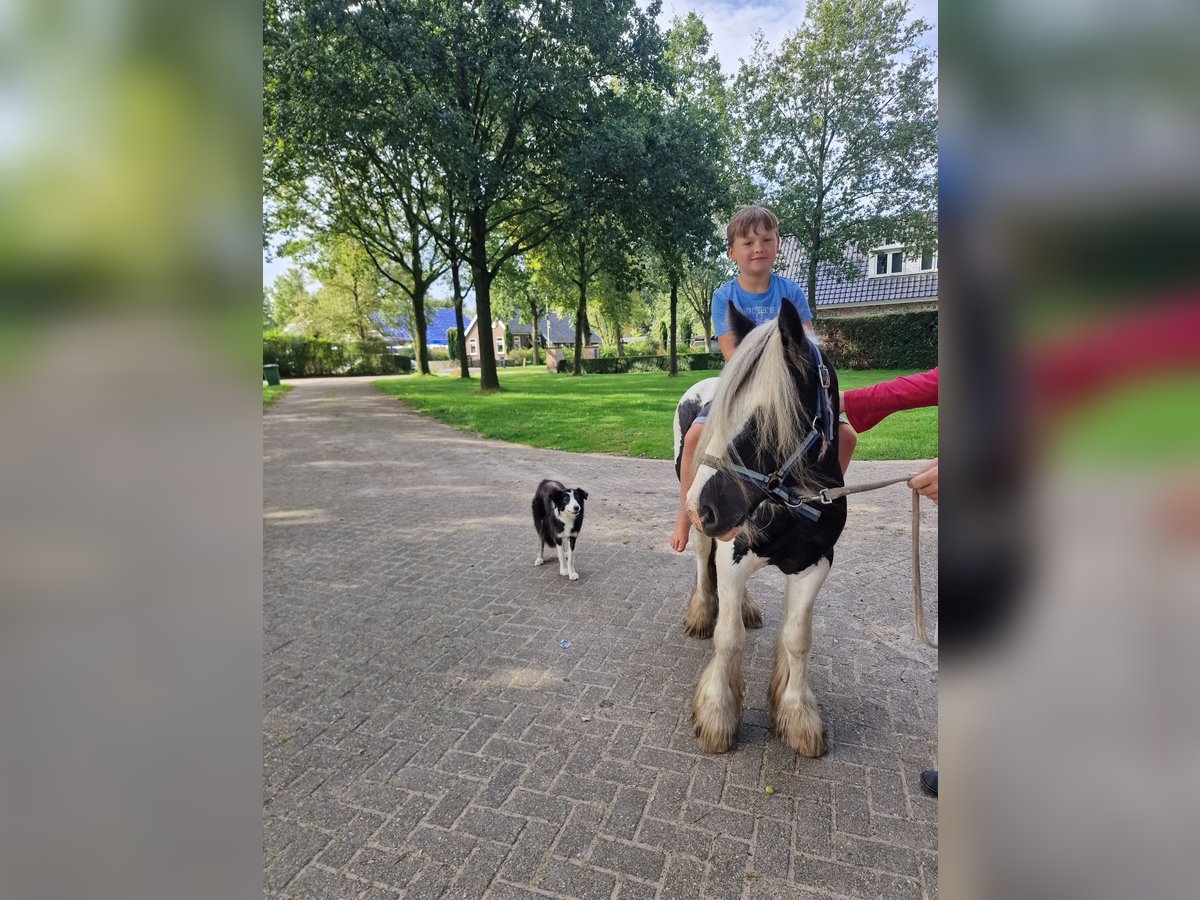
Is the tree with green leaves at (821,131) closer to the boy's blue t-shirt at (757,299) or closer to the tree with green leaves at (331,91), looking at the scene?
the boy's blue t-shirt at (757,299)

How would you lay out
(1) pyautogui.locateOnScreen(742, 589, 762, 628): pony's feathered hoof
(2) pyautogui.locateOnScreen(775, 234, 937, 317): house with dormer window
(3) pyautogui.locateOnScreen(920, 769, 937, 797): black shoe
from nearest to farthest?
1. (2) pyautogui.locateOnScreen(775, 234, 937, 317): house with dormer window
2. (3) pyautogui.locateOnScreen(920, 769, 937, 797): black shoe
3. (1) pyautogui.locateOnScreen(742, 589, 762, 628): pony's feathered hoof

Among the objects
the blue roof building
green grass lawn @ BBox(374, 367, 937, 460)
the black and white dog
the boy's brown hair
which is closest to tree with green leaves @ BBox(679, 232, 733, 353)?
green grass lawn @ BBox(374, 367, 937, 460)

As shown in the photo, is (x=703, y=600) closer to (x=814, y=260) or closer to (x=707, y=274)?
(x=814, y=260)

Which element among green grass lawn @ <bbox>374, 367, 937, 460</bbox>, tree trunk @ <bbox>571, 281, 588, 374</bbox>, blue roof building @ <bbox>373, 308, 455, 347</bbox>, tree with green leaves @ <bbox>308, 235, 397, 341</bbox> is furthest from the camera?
blue roof building @ <bbox>373, 308, 455, 347</bbox>

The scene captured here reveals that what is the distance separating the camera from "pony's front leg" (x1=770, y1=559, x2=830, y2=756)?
8.88 ft

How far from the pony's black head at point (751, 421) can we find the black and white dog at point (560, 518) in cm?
258

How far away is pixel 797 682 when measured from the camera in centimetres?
286

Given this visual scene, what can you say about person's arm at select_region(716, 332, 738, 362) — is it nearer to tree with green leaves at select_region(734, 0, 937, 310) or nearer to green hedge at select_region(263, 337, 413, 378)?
tree with green leaves at select_region(734, 0, 937, 310)

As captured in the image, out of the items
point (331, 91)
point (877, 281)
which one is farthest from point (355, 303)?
point (877, 281)

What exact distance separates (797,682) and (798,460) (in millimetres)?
1241

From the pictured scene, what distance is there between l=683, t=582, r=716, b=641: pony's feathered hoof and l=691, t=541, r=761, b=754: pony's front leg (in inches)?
37.7
